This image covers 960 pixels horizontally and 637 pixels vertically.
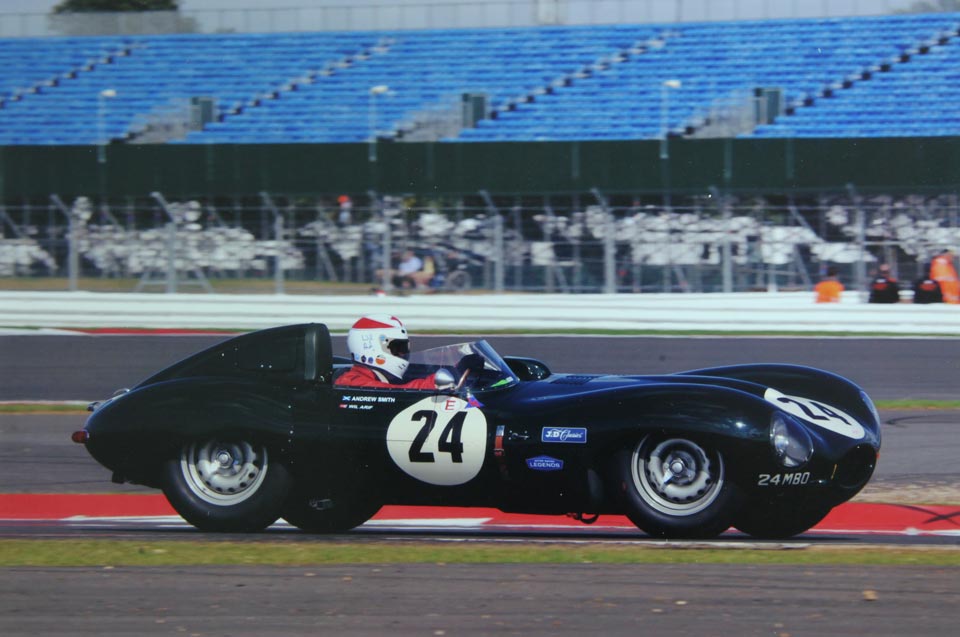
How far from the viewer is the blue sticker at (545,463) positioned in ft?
17.3

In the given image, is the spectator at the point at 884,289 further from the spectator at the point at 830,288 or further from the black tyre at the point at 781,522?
the black tyre at the point at 781,522

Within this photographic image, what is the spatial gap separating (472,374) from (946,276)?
1284 cm

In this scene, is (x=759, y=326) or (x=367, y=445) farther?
(x=759, y=326)

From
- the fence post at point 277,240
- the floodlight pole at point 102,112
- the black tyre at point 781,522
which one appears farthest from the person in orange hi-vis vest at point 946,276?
the floodlight pole at point 102,112

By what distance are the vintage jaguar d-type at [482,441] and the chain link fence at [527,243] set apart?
1157cm

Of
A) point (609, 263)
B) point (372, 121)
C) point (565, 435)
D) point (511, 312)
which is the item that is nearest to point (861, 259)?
point (609, 263)

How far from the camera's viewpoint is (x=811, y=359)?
45.4 ft

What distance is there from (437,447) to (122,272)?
14494 mm

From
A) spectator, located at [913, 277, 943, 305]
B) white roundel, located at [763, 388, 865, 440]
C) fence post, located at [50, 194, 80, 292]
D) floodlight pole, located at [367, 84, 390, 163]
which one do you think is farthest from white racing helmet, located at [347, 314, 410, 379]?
floodlight pole, located at [367, 84, 390, 163]

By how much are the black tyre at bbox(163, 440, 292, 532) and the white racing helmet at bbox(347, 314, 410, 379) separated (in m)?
0.64

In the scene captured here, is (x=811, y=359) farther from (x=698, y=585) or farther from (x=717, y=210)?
(x=698, y=585)

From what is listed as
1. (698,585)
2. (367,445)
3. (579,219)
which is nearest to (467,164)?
(579,219)

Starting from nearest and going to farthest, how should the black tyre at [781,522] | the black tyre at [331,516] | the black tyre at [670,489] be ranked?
the black tyre at [670,489], the black tyre at [781,522], the black tyre at [331,516]

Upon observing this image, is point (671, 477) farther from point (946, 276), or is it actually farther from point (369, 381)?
point (946, 276)
